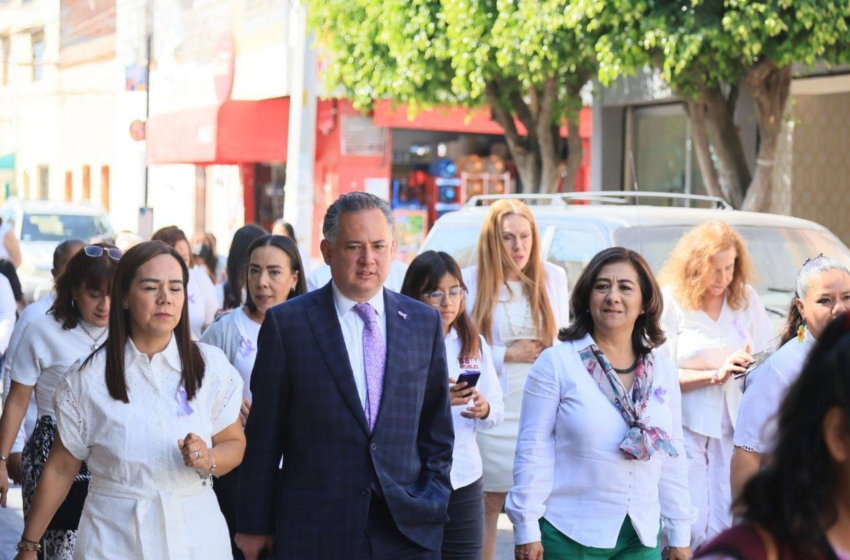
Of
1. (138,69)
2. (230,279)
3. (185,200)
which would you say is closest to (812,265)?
(230,279)

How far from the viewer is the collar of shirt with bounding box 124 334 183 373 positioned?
455cm

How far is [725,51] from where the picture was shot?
44.4 ft

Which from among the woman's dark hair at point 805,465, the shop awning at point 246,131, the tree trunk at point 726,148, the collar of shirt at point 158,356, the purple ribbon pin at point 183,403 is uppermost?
the shop awning at point 246,131

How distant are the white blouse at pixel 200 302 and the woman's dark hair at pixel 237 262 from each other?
1.66 ft

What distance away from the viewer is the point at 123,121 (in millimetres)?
39969

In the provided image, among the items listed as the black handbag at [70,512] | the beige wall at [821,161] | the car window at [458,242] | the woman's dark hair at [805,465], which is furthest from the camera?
the beige wall at [821,161]

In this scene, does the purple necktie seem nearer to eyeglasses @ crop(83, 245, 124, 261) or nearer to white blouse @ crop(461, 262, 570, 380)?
eyeglasses @ crop(83, 245, 124, 261)

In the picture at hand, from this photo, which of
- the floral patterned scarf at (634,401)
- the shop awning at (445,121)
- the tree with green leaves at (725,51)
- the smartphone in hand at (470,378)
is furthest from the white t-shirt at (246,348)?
the shop awning at (445,121)

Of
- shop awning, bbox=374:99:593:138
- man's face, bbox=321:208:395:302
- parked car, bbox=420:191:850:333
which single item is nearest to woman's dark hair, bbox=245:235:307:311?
man's face, bbox=321:208:395:302

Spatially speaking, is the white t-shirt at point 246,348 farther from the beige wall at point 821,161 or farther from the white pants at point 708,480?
the beige wall at point 821,161

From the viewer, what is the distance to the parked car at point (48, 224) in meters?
20.4

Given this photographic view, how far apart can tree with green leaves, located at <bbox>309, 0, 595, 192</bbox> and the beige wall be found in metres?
3.31

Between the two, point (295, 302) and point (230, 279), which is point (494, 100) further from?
point (295, 302)

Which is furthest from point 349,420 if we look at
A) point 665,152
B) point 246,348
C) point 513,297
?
point 665,152
